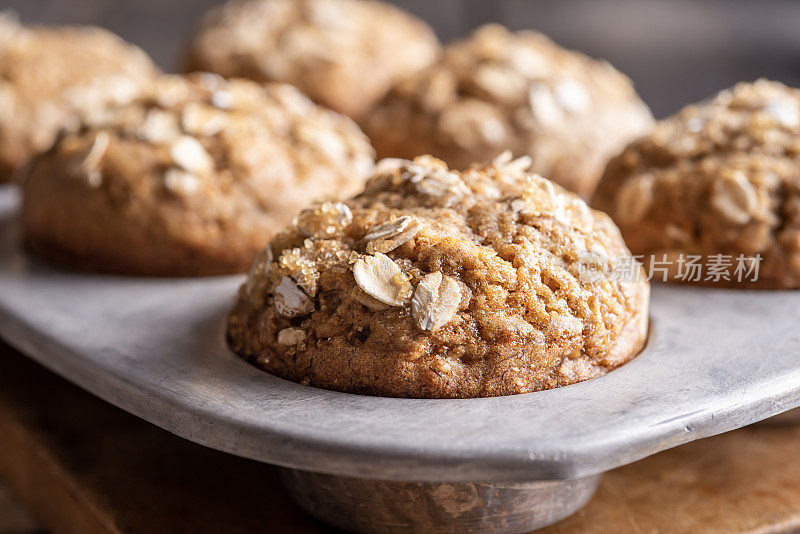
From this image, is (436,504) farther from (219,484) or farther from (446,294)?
(219,484)

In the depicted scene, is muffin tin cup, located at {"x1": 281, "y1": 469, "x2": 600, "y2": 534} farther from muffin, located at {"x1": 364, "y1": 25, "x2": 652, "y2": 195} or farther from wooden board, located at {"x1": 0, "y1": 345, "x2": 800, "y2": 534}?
muffin, located at {"x1": 364, "y1": 25, "x2": 652, "y2": 195}

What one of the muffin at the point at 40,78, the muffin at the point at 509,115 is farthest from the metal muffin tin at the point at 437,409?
the muffin at the point at 40,78

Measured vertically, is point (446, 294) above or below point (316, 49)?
above

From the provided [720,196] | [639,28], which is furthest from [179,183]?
[639,28]

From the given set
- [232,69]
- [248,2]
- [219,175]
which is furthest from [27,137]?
[219,175]

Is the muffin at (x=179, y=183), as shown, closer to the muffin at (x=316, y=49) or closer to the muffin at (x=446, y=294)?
the muffin at (x=446, y=294)

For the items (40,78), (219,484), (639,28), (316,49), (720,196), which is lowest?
(639,28)
